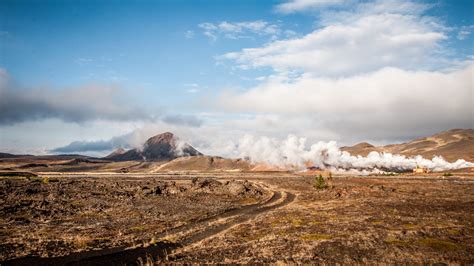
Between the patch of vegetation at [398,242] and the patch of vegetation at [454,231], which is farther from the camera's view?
the patch of vegetation at [454,231]

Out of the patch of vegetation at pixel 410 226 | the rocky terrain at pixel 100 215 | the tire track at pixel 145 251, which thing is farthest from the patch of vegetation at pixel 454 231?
the rocky terrain at pixel 100 215

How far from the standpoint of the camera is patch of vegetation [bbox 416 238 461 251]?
81.8 ft

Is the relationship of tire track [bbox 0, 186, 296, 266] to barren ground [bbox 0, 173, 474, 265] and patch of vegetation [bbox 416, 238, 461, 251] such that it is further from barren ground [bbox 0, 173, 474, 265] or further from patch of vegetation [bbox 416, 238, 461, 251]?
patch of vegetation [bbox 416, 238, 461, 251]

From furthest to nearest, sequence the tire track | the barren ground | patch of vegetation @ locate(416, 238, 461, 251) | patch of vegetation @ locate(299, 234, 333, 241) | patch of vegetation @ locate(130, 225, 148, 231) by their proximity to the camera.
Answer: patch of vegetation @ locate(130, 225, 148, 231) < patch of vegetation @ locate(299, 234, 333, 241) < patch of vegetation @ locate(416, 238, 461, 251) < the barren ground < the tire track

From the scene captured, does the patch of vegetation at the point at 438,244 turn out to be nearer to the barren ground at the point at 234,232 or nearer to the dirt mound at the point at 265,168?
the barren ground at the point at 234,232

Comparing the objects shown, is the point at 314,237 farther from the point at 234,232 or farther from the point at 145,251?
the point at 145,251

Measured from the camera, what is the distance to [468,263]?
21.5 m

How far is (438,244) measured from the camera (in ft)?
85.7

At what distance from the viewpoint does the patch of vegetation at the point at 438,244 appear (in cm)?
2492

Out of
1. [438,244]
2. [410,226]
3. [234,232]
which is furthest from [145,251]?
[410,226]

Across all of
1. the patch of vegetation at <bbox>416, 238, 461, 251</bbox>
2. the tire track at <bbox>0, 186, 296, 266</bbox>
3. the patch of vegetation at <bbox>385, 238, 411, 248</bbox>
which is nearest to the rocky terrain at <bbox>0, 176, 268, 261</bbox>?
the tire track at <bbox>0, 186, 296, 266</bbox>

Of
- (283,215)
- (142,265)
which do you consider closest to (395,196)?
(283,215)

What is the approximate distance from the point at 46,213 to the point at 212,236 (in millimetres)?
26042

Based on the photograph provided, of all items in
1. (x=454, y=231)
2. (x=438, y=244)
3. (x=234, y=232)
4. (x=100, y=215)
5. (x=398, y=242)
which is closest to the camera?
(x=438, y=244)
